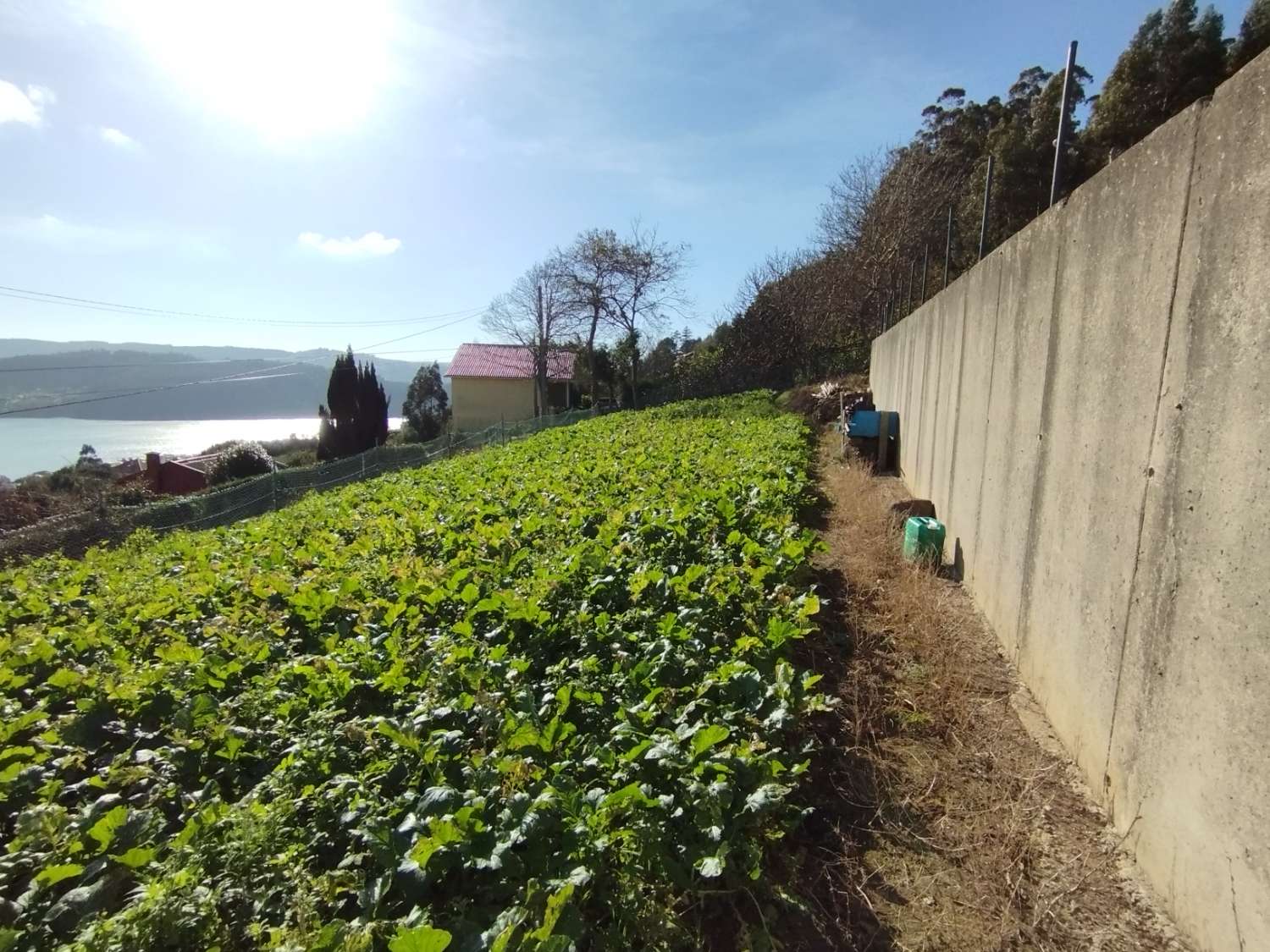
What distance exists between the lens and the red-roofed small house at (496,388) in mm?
45250

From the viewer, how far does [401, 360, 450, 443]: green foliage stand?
157 feet

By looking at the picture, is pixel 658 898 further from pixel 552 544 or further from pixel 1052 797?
pixel 552 544

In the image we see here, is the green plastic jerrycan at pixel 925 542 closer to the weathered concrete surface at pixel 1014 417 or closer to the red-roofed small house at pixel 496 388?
the weathered concrete surface at pixel 1014 417

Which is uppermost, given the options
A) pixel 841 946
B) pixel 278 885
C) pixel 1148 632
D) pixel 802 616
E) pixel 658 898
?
pixel 1148 632

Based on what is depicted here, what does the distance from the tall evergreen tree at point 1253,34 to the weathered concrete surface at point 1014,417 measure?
19.0 meters

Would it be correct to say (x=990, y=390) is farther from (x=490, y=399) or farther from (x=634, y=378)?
(x=490, y=399)

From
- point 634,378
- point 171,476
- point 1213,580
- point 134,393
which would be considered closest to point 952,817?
point 1213,580

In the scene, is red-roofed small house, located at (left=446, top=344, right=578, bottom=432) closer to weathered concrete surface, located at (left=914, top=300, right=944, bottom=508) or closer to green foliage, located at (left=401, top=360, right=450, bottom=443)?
green foliage, located at (left=401, top=360, right=450, bottom=443)

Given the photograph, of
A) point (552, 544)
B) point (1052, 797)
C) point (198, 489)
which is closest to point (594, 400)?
point (198, 489)

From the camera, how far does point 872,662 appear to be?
400cm

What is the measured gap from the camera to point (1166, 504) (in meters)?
2.38

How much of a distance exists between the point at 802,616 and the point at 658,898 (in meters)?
1.78

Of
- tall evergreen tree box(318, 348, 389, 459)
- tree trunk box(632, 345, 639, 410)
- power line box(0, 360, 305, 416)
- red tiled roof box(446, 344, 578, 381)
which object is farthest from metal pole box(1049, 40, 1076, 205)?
tall evergreen tree box(318, 348, 389, 459)

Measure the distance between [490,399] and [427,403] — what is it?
6253mm
